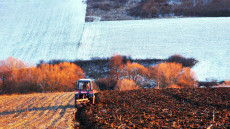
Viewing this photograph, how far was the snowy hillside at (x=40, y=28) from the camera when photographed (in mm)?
52781

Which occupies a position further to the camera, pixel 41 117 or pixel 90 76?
pixel 90 76

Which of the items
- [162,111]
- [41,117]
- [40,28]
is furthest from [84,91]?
[40,28]

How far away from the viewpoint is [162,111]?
13.8m

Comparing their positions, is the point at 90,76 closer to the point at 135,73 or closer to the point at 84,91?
the point at 135,73

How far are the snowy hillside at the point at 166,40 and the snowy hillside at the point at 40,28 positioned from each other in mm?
3352

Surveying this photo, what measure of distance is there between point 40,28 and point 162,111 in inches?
2164

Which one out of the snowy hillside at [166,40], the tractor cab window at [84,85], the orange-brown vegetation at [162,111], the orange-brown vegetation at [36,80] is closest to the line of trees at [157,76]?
the snowy hillside at [166,40]

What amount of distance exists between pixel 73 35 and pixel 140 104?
44.5 metres

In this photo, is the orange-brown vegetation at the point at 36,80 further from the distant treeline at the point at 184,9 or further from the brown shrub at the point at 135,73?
the distant treeline at the point at 184,9

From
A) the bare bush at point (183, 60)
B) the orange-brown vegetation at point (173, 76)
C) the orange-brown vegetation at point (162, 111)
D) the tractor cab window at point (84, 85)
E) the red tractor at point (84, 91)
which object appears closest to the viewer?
the orange-brown vegetation at point (162, 111)

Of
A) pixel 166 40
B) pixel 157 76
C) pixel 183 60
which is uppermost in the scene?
pixel 166 40

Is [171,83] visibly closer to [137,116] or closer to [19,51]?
[137,116]

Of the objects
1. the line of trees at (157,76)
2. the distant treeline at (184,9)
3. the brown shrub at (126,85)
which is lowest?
the brown shrub at (126,85)

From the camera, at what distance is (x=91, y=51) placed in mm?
50938
